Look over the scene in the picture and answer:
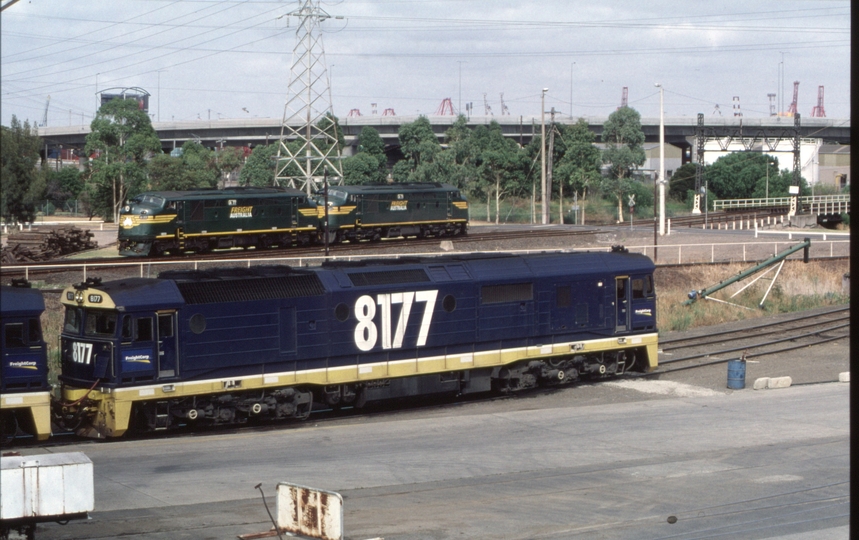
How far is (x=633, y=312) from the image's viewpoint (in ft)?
96.7

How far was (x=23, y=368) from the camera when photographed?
66.0 feet

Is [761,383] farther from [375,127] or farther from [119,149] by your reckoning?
[375,127]

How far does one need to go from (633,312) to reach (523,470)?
11.6 metres

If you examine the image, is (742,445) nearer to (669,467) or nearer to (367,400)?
(669,467)

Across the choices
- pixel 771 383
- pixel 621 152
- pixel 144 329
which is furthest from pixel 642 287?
pixel 621 152

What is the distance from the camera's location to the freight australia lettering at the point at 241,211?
166 feet

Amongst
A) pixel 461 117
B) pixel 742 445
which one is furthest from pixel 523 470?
pixel 461 117

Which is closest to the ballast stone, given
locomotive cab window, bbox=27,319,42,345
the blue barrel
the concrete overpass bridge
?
the blue barrel

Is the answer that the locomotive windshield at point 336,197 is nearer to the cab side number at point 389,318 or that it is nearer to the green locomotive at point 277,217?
the green locomotive at point 277,217

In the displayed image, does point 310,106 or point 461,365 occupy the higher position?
point 310,106

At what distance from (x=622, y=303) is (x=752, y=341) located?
1063cm

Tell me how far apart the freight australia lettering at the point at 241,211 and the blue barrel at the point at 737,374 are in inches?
1142

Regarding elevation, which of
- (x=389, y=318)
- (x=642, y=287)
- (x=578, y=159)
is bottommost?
(x=389, y=318)

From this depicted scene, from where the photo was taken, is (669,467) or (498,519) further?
(669,467)
